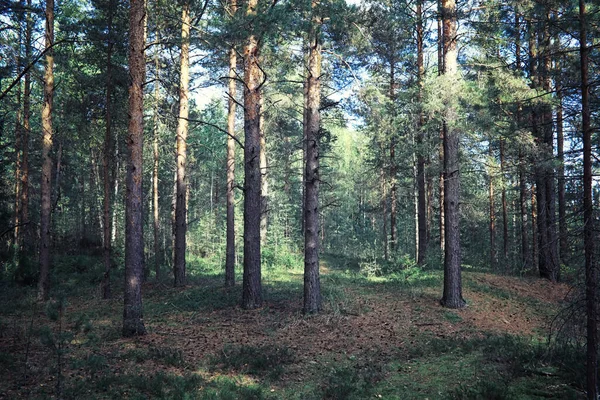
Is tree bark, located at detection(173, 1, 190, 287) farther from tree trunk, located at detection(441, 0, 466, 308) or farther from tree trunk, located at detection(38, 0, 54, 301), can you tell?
tree trunk, located at detection(441, 0, 466, 308)

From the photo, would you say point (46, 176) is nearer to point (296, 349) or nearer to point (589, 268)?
point (296, 349)

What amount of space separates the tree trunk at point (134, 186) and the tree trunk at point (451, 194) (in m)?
8.81

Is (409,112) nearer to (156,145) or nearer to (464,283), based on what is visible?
(464,283)

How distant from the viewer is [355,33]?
37.4 ft

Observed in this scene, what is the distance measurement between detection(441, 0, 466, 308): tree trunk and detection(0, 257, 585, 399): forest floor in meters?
0.71

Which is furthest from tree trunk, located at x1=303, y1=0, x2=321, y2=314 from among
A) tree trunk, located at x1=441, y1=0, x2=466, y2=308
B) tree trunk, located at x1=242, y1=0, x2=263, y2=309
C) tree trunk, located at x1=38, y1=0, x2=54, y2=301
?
tree trunk, located at x1=38, y1=0, x2=54, y2=301

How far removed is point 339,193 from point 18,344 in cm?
4498

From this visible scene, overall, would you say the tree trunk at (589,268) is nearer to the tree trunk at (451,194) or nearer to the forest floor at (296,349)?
the forest floor at (296,349)

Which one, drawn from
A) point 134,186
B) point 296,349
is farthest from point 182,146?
point 296,349

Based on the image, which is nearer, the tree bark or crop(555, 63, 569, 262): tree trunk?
crop(555, 63, 569, 262): tree trunk

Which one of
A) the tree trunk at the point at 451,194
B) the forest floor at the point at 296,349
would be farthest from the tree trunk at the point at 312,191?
the tree trunk at the point at 451,194

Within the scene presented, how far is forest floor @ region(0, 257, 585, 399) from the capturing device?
19.3 feet

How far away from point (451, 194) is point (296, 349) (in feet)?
22.6

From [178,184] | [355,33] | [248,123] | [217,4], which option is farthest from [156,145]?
[355,33]
